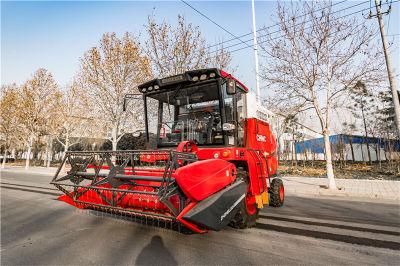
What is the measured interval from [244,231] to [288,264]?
4.19 ft

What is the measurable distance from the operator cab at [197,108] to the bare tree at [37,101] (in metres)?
21.9

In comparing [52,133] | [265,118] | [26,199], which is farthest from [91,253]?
[52,133]

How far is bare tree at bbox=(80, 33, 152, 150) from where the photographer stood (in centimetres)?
1529

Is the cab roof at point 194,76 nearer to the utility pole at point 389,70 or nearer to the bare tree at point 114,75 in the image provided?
the utility pole at point 389,70

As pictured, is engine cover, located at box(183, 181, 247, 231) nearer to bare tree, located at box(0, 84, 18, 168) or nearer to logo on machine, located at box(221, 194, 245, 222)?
logo on machine, located at box(221, 194, 245, 222)

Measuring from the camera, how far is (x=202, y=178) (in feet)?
9.63

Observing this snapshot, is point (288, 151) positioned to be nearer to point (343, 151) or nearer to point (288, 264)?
point (343, 151)

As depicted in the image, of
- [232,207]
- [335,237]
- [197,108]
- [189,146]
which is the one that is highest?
[197,108]

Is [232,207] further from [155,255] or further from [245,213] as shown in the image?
[155,255]

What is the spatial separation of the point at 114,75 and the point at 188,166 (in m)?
14.2

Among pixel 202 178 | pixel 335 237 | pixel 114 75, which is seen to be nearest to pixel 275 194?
pixel 335 237

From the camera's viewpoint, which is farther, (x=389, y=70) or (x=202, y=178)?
(x=389, y=70)

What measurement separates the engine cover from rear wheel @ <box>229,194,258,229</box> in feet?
1.52

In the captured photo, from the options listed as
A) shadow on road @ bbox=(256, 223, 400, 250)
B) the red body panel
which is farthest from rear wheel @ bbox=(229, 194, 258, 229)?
the red body panel
